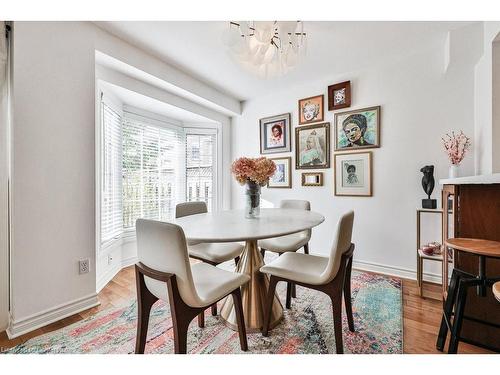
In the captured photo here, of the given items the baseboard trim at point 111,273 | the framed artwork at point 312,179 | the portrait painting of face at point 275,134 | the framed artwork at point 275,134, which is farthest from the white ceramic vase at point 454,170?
the baseboard trim at point 111,273

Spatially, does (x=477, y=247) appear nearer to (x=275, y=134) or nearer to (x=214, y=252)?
(x=214, y=252)

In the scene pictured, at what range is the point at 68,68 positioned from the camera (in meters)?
1.83

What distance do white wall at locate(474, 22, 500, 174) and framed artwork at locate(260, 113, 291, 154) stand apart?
1.96 m

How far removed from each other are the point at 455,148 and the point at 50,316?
370 cm

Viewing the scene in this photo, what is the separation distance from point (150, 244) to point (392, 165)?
2.61 metres

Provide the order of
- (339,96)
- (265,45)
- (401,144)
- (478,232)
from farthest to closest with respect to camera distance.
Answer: (339,96), (401,144), (265,45), (478,232)

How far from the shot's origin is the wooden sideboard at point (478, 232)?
1.35 metres

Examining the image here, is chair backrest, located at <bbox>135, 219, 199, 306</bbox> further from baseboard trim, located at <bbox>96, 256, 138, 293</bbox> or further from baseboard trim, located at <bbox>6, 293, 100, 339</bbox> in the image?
baseboard trim, located at <bbox>96, 256, 138, 293</bbox>

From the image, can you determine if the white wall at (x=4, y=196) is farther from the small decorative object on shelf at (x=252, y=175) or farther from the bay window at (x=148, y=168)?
the small decorative object on shelf at (x=252, y=175)

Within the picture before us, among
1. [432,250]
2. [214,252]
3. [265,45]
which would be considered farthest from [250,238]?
[432,250]

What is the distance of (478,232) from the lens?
140 cm
